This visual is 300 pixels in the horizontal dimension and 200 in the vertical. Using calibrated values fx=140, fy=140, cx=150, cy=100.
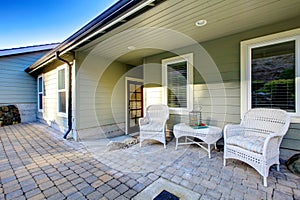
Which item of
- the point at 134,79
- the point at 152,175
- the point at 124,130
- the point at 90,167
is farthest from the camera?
the point at 134,79

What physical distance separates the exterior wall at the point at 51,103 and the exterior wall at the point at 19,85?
113 centimetres

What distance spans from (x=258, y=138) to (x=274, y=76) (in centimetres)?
135

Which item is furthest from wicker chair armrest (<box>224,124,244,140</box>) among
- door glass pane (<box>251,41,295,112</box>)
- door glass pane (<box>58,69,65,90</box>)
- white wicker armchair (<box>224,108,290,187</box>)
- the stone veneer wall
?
the stone veneer wall

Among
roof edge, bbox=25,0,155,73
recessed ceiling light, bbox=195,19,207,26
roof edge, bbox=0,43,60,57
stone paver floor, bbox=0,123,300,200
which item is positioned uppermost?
roof edge, bbox=0,43,60,57

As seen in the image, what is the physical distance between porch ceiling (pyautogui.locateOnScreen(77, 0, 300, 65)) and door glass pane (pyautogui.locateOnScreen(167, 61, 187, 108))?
2.42 feet

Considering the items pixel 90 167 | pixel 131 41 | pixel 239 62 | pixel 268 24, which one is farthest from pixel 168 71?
pixel 90 167

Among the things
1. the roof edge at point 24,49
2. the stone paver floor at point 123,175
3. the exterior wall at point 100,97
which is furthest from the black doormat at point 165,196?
the roof edge at point 24,49

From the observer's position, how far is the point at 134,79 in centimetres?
558

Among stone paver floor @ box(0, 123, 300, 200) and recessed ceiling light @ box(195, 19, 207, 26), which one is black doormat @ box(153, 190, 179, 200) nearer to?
stone paver floor @ box(0, 123, 300, 200)

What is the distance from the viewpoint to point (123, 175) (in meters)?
2.15

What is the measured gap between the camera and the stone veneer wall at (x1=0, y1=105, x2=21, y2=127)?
5952 mm

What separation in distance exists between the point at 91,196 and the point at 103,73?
3636 mm

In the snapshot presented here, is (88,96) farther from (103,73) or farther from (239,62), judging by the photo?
(239,62)

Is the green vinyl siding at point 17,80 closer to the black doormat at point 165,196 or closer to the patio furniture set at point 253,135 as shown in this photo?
the patio furniture set at point 253,135
